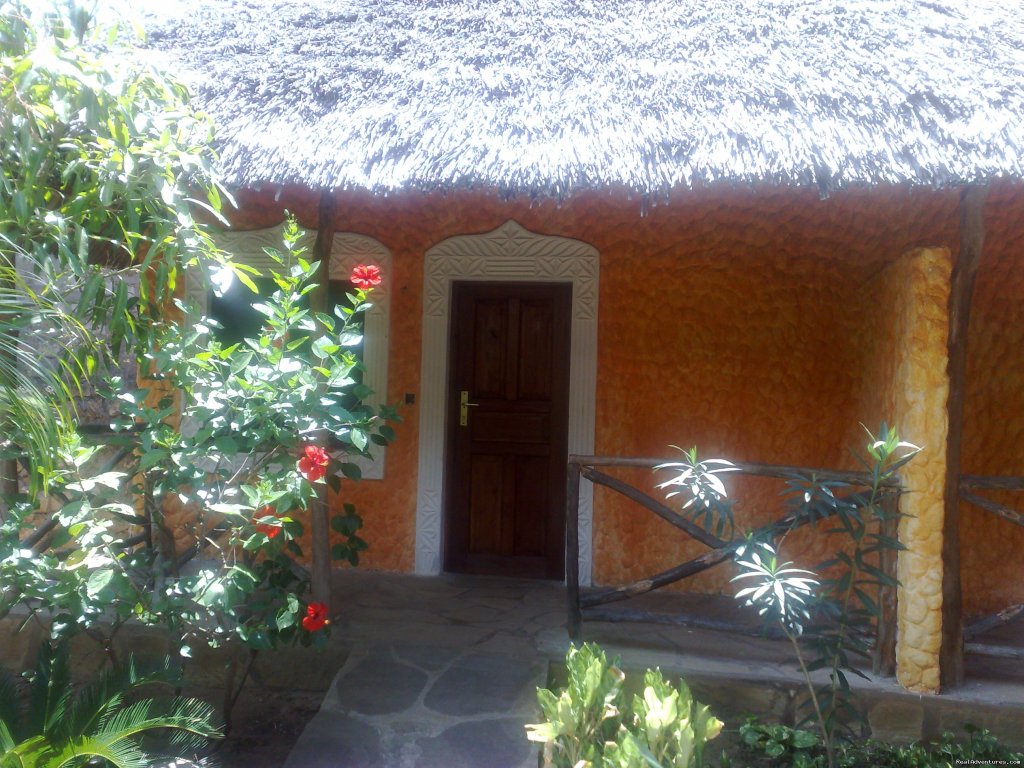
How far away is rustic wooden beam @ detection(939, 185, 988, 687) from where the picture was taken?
331 centimetres

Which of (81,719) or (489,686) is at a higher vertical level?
(81,719)

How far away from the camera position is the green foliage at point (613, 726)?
206 centimetres

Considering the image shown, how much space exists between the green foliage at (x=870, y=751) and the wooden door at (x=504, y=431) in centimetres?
187

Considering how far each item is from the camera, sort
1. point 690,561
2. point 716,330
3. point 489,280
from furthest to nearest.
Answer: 1. point 489,280
2. point 716,330
3. point 690,561

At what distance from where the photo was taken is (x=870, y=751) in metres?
3.12

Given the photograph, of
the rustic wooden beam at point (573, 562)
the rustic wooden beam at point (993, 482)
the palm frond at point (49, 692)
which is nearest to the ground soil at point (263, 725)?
the palm frond at point (49, 692)

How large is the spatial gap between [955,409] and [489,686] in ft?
7.42

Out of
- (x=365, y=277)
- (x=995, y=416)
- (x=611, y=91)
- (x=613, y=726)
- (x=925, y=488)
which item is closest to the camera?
(x=613, y=726)

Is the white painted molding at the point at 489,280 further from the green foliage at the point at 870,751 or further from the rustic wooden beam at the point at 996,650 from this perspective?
the rustic wooden beam at the point at 996,650

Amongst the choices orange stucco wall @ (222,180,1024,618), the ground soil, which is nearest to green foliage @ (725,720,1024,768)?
orange stucco wall @ (222,180,1024,618)

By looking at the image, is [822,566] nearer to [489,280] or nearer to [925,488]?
[925,488]

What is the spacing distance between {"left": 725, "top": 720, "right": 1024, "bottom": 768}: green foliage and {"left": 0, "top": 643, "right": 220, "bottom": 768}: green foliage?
206 centimetres

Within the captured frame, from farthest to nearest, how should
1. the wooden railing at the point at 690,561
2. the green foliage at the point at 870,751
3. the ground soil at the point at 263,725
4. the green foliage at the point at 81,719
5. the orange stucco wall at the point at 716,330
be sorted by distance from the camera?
the orange stucco wall at the point at 716,330
the wooden railing at the point at 690,561
the ground soil at the point at 263,725
the green foliage at the point at 870,751
the green foliage at the point at 81,719

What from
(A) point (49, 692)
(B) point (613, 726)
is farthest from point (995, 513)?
(A) point (49, 692)
